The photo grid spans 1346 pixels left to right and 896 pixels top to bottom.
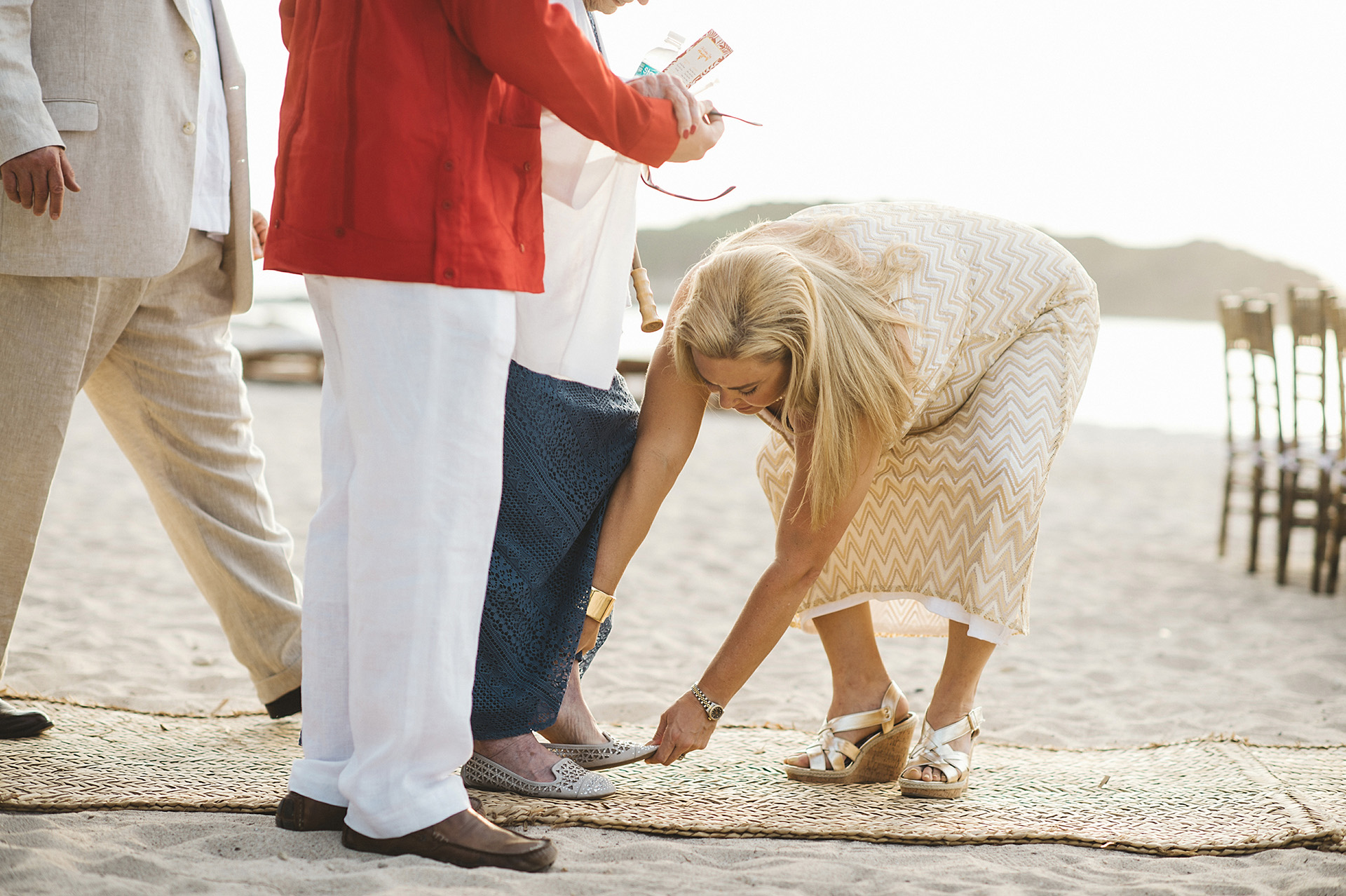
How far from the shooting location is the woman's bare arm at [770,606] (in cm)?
207

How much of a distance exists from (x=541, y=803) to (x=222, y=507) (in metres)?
0.94

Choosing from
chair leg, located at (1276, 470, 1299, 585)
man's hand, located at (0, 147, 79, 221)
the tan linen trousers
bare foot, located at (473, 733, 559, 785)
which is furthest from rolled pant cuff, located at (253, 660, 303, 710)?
chair leg, located at (1276, 470, 1299, 585)

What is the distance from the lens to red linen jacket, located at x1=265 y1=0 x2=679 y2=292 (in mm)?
1575

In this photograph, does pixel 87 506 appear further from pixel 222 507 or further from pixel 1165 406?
pixel 1165 406

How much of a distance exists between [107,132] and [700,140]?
116 cm

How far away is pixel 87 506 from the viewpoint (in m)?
5.59

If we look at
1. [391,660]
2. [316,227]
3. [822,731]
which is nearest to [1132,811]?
[822,731]

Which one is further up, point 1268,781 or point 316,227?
point 316,227

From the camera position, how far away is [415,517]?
5.37 ft

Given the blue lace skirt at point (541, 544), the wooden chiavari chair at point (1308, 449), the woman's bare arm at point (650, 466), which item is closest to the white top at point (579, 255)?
the blue lace skirt at point (541, 544)

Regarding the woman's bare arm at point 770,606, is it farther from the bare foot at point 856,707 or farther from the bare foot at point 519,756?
the bare foot at point 856,707

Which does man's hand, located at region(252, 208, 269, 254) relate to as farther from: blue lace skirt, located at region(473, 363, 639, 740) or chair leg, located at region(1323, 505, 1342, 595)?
chair leg, located at region(1323, 505, 1342, 595)

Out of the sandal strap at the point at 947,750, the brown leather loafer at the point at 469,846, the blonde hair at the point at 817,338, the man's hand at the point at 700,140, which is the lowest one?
the brown leather loafer at the point at 469,846

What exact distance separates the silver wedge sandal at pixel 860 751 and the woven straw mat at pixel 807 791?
3 cm
